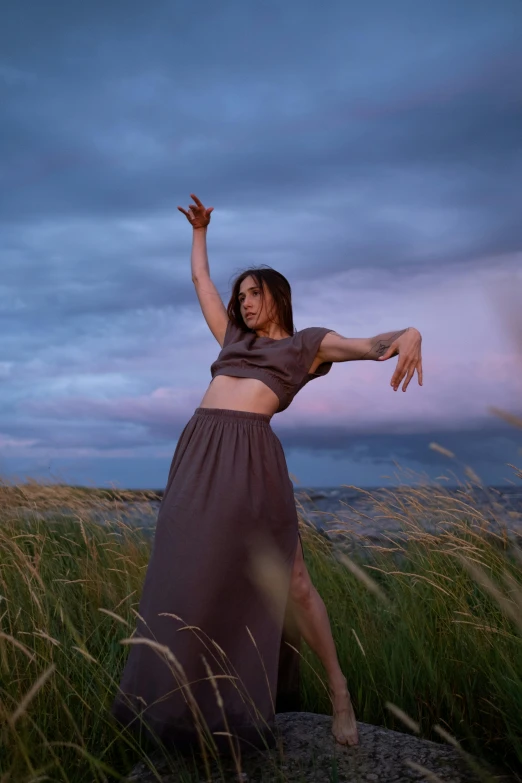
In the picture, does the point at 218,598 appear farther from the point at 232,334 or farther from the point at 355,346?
the point at 232,334

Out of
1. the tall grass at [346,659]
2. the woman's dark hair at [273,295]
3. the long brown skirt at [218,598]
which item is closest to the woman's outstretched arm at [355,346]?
the woman's dark hair at [273,295]

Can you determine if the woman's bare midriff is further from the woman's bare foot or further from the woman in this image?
the woman's bare foot

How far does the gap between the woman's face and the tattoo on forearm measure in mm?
612

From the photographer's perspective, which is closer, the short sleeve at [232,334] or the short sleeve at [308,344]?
the short sleeve at [308,344]

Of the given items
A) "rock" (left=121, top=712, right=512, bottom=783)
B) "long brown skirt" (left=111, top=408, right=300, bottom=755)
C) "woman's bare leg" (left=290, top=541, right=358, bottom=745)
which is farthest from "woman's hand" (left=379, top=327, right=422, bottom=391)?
"rock" (left=121, top=712, right=512, bottom=783)

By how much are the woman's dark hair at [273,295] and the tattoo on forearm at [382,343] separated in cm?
59

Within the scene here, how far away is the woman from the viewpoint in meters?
2.79

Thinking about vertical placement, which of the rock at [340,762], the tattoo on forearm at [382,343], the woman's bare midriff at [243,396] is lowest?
the rock at [340,762]

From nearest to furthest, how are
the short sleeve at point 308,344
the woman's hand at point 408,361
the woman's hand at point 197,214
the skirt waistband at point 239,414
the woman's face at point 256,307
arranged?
the woman's hand at point 408,361 < the skirt waistband at point 239,414 < the short sleeve at point 308,344 < the woman's face at point 256,307 < the woman's hand at point 197,214

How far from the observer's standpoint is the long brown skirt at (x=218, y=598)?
9.15ft

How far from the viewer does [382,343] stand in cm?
298

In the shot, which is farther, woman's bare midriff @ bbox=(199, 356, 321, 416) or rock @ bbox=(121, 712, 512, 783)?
woman's bare midriff @ bbox=(199, 356, 321, 416)

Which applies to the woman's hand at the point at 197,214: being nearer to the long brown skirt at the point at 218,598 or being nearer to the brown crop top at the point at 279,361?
the brown crop top at the point at 279,361

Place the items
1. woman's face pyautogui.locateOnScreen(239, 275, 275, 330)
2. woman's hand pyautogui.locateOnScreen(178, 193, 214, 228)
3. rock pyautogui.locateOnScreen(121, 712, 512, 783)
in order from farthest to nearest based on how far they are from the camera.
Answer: woman's hand pyautogui.locateOnScreen(178, 193, 214, 228)
woman's face pyautogui.locateOnScreen(239, 275, 275, 330)
rock pyautogui.locateOnScreen(121, 712, 512, 783)
